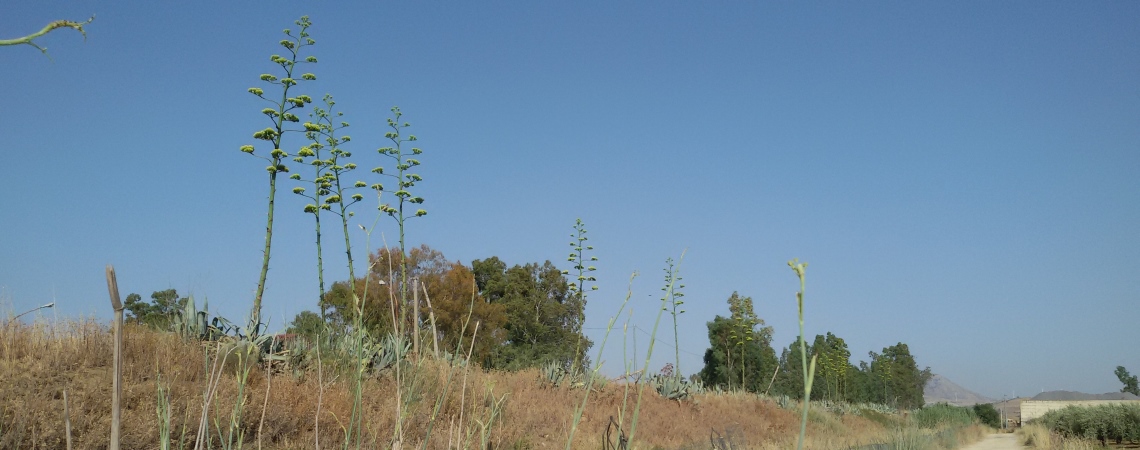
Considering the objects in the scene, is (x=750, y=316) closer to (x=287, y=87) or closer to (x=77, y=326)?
(x=287, y=87)

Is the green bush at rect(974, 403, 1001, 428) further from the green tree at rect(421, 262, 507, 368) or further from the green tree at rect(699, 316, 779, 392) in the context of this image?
the green tree at rect(421, 262, 507, 368)

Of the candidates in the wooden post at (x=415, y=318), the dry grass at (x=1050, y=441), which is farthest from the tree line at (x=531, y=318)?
the wooden post at (x=415, y=318)

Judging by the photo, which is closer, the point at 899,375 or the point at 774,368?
the point at 774,368

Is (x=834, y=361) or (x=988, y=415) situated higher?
(x=834, y=361)

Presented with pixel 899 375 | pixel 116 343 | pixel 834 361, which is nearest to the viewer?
pixel 116 343

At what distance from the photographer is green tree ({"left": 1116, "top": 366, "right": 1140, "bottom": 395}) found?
6700 cm

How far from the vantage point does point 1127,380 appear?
222 feet

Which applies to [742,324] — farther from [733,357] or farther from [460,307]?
[460,307]

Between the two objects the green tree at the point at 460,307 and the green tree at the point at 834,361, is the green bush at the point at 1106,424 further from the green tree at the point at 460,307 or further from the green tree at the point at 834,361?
the green tree at the point at 834,361

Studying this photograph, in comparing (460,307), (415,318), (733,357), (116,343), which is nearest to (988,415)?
(733,357)

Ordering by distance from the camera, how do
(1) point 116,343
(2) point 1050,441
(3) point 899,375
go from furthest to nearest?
(3) point 899,375, (2) point 1050,441, (1) point 116,343

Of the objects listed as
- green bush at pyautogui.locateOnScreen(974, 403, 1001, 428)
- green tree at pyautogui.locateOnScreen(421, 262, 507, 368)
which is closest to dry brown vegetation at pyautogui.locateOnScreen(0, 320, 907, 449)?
green tree at pyautogui.locateOnScreen(421, 262, 507, 368)

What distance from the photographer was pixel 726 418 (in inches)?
710

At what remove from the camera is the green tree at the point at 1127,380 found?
220 feet
